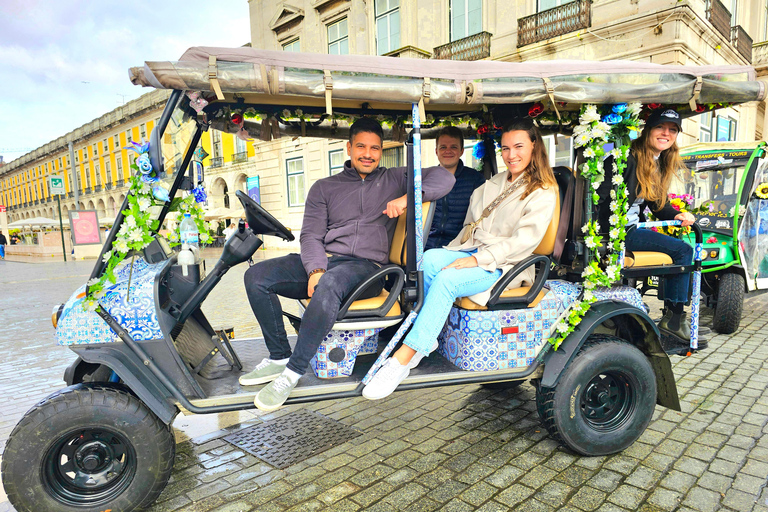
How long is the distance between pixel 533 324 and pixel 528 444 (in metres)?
0.86

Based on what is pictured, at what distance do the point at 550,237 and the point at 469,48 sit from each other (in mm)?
12725

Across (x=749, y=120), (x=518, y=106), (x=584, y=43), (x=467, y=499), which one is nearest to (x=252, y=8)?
(x=584, y=43)

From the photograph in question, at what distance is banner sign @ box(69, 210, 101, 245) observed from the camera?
1836 cm

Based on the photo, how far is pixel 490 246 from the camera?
2.92 metres

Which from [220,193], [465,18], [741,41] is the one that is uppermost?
[465,18]

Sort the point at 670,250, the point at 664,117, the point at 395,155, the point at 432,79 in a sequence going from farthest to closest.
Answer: the point at 395,155, the point at 670,250, the point at 664,117, the point at 432,79

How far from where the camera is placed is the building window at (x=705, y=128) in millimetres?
12583

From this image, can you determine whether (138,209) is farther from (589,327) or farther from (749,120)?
(749,120)

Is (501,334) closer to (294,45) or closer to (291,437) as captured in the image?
(291,437)

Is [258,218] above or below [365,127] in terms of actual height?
below

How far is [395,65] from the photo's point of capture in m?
2.52

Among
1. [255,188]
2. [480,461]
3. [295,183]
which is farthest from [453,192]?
[255,188]

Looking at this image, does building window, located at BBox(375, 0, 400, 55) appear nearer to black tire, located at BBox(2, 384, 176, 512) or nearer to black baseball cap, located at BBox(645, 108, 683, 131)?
black baseball cap, located at BBox(645, 108, 683, 131)

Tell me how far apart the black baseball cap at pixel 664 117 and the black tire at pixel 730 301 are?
3.24m
